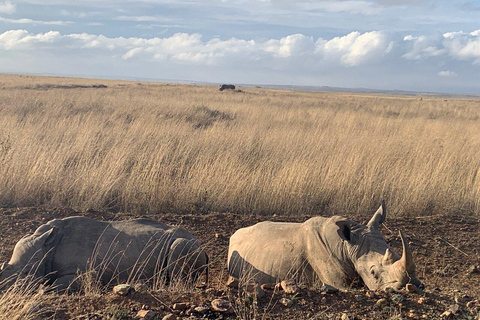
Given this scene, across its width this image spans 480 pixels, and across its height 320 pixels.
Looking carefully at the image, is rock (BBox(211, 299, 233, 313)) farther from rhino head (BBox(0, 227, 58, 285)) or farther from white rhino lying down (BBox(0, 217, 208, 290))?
rhino head (BBox(0, 227, 58, 285))

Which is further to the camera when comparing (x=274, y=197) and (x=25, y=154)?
(x=25, y=154)

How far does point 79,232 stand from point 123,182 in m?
2.85

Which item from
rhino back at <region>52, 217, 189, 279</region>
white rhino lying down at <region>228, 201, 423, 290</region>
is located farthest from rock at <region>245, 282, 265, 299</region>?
rhino back at <region>52, 217, 189, 279</region>

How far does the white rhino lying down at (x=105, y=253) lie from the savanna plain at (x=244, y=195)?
A: 0.83ft

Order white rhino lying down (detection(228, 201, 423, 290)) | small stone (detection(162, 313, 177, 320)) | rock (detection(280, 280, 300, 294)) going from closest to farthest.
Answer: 1. small stone (detection(162, 313, 177, 320))
2. rock (detection(280, 280, 300, 294))
3. white rhino lying down (detection(228, 201, 423, 290))

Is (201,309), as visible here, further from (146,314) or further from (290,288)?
(290,288)

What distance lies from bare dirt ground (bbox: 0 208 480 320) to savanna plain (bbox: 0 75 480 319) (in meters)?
0.02

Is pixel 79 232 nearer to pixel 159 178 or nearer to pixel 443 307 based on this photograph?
pixel 159 178

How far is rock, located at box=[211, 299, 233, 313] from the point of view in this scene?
3490 mm

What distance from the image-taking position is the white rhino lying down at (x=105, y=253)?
4.55 metres

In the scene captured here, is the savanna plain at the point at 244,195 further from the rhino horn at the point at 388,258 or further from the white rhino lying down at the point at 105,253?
the rhino horn at the point at 388,258

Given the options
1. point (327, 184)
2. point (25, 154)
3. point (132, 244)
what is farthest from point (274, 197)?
point (25, 154)

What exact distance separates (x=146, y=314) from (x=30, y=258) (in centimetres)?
185

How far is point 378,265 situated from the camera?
439cm
